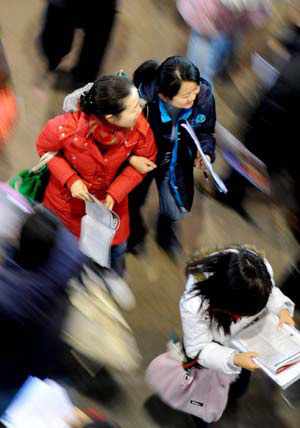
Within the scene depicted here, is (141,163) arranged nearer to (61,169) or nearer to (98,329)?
(61,169)

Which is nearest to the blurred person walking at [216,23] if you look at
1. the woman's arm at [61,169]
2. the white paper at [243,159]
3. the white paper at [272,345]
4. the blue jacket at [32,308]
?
the white paper at [243,159]

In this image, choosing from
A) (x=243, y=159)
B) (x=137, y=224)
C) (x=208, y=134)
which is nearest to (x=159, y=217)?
(x=137, y=224)

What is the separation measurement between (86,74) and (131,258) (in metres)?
1.66

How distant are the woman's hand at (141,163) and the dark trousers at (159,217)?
410 millimetres

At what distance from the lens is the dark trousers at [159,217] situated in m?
3.54

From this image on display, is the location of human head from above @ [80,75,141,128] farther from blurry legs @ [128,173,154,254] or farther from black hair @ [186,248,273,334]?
blurry legs @ [128,173,154,254]

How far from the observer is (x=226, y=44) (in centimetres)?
444

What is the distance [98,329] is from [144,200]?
1108 millimetres

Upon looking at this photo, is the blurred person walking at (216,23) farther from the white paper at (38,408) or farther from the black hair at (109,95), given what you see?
the white paper at (38,408)

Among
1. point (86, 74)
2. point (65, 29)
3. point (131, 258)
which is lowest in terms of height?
point (131, 258)

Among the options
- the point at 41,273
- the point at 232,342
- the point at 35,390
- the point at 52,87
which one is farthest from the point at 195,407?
the point at 52,87

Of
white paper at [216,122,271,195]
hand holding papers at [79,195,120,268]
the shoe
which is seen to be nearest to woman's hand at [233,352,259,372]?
hand holding papers at [79,195,120,268]

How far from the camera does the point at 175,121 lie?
3047 millimetres

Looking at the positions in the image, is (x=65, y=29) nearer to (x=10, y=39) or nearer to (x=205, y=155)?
(x=10, y=39)
